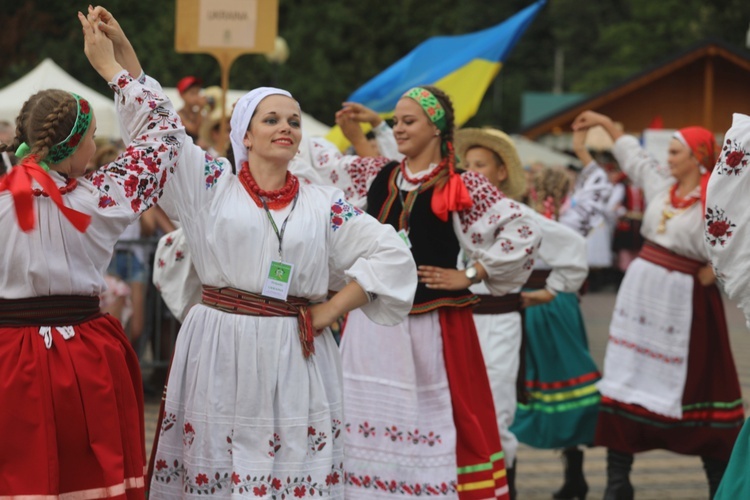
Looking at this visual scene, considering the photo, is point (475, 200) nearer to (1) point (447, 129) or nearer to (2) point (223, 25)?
(1) point (447, 129)

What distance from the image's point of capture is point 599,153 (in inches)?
1054

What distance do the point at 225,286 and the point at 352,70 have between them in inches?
1018

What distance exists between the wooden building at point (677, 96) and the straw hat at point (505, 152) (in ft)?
66.8

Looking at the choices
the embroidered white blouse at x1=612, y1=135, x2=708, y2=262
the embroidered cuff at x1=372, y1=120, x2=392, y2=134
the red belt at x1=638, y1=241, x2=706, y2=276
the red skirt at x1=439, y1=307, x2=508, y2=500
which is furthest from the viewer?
the red belt at x1=638, y1=241, x2=706, y2=276

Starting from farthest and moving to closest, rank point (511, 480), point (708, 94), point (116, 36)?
point (708, 94) → point (511, 480) → point (116, 36)

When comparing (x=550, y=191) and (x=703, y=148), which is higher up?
(x=703, y=148)

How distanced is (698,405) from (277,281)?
11.8 ft

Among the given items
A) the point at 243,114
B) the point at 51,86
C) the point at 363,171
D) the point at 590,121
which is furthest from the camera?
the point at 51,86

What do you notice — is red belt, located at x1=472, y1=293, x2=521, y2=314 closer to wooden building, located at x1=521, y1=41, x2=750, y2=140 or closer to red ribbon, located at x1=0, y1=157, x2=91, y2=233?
red ribbon, located at x1=0, y1=157, x2=91, y2=233

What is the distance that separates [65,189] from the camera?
12.2 feet

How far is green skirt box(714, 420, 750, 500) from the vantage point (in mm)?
4137

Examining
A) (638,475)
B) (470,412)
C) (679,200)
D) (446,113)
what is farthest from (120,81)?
(638,475)

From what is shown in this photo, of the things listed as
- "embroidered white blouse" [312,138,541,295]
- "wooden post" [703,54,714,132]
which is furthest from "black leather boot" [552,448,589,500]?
"wooden post" [703,54,714,132]

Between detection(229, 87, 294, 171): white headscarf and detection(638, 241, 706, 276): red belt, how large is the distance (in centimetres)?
332
